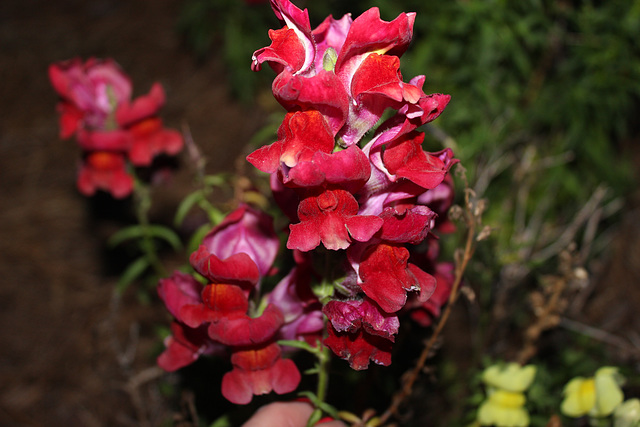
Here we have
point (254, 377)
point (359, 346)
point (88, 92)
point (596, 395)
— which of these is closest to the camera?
point (359, 346)

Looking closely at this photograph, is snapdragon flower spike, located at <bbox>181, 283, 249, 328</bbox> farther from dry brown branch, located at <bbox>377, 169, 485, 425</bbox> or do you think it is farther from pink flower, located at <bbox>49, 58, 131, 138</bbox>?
pink flower, located at <bbox>49, 58, 131, 138</bbox>

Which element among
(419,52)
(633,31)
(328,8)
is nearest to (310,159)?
(419,52)

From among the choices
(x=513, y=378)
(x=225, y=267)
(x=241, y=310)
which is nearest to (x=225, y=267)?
(x=225, y=267)

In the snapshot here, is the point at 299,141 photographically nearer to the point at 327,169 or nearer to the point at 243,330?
the point at 327,169

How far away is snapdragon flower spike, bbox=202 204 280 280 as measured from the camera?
1029mm

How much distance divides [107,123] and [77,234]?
1.27 metres

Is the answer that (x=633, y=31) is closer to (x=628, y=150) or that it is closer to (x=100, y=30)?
(x=628, y=150)

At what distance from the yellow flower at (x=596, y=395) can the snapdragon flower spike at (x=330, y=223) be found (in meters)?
0.79

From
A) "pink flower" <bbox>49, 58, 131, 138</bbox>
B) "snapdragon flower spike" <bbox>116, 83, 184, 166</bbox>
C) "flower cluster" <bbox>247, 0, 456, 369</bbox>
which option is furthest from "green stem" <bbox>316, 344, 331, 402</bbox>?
"pink flower" <bbox>49, 58, 131, 138</bbox>

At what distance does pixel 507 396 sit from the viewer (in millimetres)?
1264

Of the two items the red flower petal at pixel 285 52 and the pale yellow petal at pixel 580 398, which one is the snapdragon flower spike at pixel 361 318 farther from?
the pale yellow petal at pixel 580 398

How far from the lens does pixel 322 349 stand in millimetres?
978

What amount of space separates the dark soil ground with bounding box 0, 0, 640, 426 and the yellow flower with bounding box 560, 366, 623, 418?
3.62ft

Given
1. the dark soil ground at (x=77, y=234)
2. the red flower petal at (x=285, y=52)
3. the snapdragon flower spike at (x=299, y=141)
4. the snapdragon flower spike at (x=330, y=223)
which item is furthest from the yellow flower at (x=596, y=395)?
the dark soil ground at (x=77, y=234)
